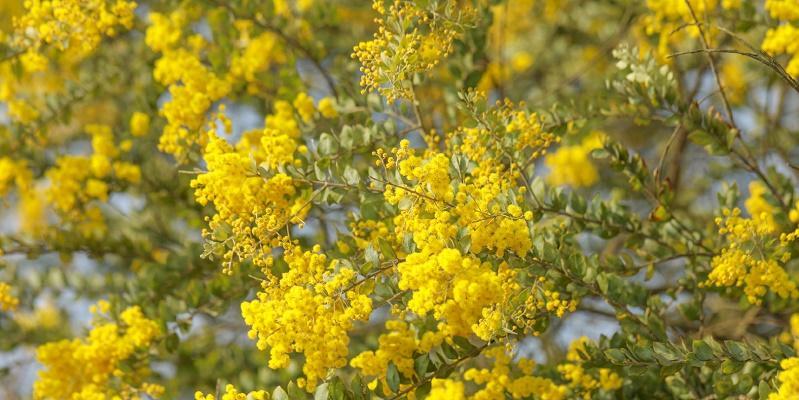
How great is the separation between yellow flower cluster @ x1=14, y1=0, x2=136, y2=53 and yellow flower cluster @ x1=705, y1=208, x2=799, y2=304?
1.71 m

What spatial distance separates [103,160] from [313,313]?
1597mm

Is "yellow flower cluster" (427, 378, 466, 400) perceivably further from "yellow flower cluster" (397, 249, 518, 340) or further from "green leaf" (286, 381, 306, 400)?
"green leaf" (286, 381, 306, 400)

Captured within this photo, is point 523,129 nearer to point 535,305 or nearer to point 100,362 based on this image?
point 535,305

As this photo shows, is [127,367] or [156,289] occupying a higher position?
[156,289]

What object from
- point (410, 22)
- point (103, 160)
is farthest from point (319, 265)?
point (103, 160)

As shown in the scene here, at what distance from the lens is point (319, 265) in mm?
1831

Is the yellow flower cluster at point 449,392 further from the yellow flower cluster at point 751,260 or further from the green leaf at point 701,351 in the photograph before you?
the yellow flower cluster at point 751,260

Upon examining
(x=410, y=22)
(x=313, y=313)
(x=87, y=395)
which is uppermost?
(x=410, y=22)

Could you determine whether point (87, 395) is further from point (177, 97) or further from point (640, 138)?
point (640, 138)

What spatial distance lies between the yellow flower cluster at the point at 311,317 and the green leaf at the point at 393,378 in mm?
175

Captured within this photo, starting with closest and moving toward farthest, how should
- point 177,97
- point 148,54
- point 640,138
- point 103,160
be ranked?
1. point 177,97
2. point 103,160
3. point 148,54
4. point 640,138

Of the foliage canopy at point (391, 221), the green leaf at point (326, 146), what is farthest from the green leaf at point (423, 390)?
the green leaf at point (326, 146)

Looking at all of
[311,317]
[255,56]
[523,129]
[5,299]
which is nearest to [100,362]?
[5,299]

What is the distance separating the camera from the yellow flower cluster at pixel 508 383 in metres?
2.00
